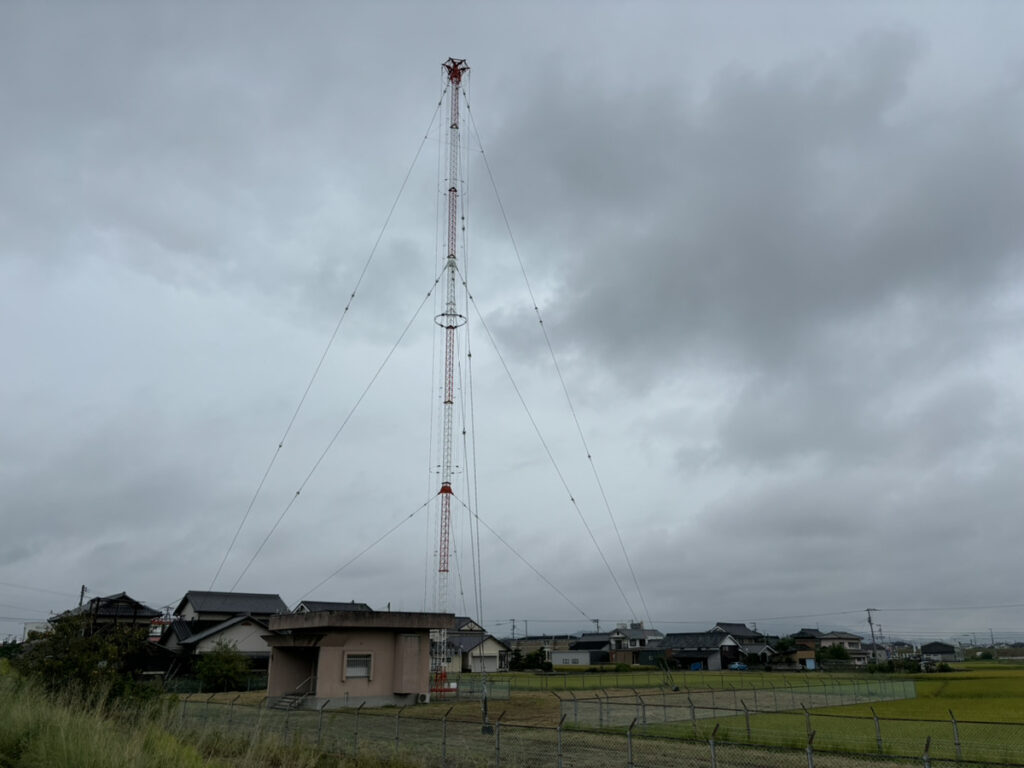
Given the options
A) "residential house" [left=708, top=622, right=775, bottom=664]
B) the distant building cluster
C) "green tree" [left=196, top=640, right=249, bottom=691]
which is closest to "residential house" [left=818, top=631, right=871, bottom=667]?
the distant building cluster

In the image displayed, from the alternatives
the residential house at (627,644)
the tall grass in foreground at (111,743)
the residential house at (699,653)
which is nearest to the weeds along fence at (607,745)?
the tall grass in foreground at (111,743)

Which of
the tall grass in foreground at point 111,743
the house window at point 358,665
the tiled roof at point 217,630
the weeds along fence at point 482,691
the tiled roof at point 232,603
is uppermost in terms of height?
the tiled roof at point 232,603

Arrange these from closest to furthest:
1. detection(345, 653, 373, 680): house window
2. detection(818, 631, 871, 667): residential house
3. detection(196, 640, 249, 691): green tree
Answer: detection(345, 653, 373, 680): house window
detection(196, 640, 249, 691): green tree
detection(818, 631, 871, 667): residential house

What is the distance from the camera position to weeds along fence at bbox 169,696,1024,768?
18.6 metres

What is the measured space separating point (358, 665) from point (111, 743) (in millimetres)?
26775

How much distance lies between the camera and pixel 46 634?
22625mm

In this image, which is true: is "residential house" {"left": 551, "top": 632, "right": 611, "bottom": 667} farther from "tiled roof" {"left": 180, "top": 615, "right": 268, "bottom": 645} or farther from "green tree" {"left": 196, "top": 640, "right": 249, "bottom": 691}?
"green tree" {"left": 196, "top": 640, "right": 249, "bottom": 691}

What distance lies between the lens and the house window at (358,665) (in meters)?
37.6

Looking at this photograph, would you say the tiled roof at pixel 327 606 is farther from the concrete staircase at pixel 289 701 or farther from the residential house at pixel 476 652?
the concrete staircase at pixel 289 701

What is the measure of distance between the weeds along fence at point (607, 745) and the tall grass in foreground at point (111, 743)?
1.71ft

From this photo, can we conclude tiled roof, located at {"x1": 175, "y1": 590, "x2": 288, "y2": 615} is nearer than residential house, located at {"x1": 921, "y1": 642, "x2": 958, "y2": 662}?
Yes

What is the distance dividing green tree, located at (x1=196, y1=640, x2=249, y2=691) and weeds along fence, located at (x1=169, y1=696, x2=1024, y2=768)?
2241 cm

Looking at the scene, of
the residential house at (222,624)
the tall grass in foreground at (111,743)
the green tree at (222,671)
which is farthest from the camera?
the residential house at (222,624)

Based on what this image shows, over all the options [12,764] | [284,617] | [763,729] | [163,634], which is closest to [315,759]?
[12,764]
